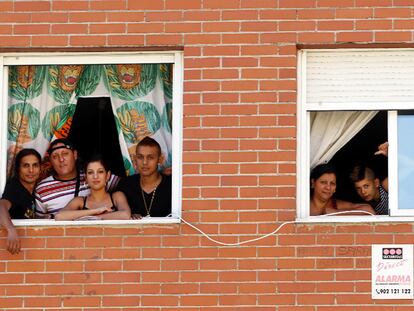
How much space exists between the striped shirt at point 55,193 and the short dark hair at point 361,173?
6.75 ft

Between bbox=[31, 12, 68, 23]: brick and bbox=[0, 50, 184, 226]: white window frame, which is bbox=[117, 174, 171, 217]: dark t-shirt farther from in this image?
bbox=[31, 12, 68, 23]: brick

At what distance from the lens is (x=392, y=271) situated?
362 inches

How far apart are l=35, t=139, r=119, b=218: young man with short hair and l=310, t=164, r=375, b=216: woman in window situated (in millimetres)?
1731

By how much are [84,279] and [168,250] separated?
2.43ft

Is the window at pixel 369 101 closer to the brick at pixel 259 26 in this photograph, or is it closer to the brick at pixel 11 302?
the brick at pixel 259 26

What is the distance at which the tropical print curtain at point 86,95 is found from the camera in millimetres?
9820

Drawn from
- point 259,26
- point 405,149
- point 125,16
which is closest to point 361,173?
point 405,149

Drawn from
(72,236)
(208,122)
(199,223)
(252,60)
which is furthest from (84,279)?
(252,60)

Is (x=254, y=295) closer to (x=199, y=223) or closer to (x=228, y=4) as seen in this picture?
(x=199, y=223)

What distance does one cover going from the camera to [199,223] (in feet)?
30.4

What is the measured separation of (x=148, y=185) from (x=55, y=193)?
2.67 ft

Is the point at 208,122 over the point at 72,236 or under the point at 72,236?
over

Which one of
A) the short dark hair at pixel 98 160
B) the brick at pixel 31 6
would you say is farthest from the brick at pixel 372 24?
the brick at pixel 31 6

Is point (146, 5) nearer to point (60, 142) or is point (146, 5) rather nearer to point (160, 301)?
point (60, 142)
